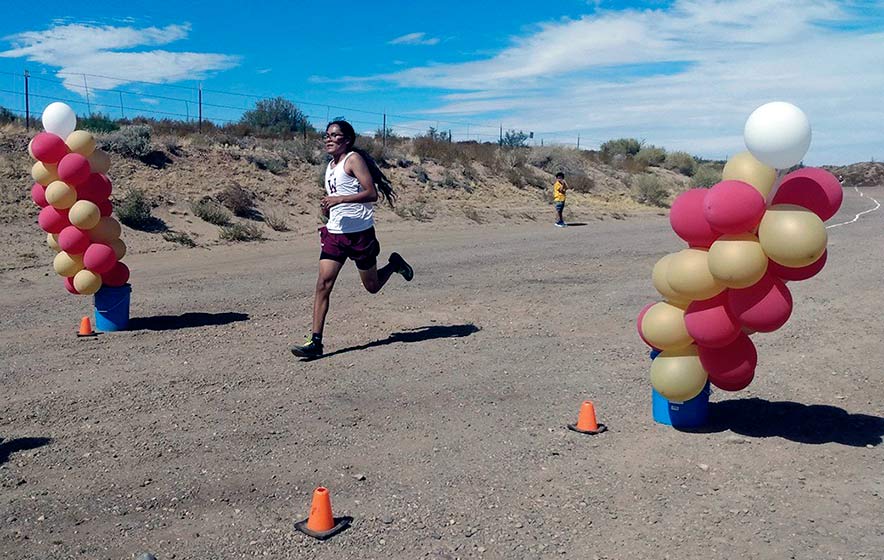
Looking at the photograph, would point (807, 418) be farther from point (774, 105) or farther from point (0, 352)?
point (0, 352)

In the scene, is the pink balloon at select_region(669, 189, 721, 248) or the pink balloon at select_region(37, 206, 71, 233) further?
the pink balloon at select_region(37, 206, 71, 233)

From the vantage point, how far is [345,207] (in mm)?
7668

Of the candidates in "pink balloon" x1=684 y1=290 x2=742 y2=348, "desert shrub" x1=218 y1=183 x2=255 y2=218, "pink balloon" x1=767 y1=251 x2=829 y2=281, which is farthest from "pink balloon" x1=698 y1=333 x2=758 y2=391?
"desert shrub" x1=218 y1=183 x2=255 y2=218

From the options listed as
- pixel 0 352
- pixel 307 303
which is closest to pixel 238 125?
pixel 307 303

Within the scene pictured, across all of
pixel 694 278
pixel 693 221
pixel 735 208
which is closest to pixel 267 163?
pixel 693 221

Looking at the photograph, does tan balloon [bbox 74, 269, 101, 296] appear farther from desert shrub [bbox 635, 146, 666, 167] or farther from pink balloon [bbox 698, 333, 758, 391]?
desert shrub [bbox 635, 146, 666, 167]

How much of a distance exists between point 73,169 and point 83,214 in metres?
0.45

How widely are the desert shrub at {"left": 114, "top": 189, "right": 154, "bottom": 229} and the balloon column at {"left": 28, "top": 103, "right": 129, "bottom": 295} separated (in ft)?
29.0

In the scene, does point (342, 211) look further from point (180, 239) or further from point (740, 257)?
point (180, 239)

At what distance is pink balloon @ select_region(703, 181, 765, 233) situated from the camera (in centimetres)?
489

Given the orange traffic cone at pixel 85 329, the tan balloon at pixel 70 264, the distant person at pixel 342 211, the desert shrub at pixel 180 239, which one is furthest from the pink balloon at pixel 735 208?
the desert shrub at pixel 180 239

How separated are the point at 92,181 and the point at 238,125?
21622mm

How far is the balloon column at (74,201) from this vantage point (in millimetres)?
8422

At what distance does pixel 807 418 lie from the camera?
5.90 metres
